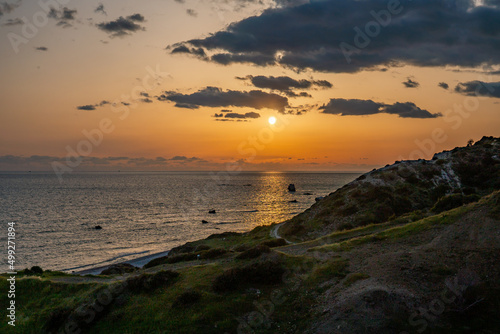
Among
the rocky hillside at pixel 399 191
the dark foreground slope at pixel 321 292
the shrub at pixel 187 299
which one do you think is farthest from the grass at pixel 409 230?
the rocky hillside at pixel 399 191

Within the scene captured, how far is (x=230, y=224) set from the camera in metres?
116

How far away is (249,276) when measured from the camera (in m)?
26.1

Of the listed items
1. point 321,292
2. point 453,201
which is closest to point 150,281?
point 321,292

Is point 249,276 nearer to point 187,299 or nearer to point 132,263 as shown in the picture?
point 187,299

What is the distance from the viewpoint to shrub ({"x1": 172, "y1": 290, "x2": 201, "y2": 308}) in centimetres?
2394

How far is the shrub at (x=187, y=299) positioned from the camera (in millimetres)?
23938

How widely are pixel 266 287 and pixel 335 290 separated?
4.93 meters

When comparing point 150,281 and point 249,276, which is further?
point 150,281

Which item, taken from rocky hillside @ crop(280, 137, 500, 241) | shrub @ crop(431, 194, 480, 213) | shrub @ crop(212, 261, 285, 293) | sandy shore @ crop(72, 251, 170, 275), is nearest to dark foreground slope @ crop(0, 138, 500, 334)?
shrub @ crop(212, 261, 285, 293)

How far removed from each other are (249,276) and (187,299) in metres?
4.84

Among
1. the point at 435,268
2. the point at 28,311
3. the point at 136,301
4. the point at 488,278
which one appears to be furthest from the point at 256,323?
the point at 28,311

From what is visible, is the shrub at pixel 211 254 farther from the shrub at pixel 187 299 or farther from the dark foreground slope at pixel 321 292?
the shrub at pixel 187 299

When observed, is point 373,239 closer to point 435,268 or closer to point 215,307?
point 435,268

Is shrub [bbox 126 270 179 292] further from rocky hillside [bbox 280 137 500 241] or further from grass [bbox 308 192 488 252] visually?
rocky hillside [bbox 280 137 500 241]
